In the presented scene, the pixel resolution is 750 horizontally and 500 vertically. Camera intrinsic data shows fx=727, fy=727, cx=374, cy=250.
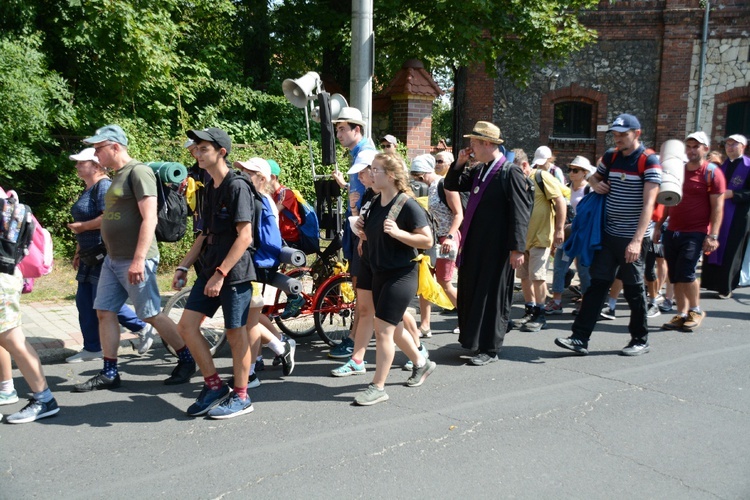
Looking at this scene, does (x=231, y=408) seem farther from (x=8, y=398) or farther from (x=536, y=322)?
(x=536, y=322)

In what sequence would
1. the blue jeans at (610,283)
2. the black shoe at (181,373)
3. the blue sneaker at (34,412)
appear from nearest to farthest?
the blue sneaker at (34,412) < the black shoe at (181,373) < the blue jeans at (610,283)

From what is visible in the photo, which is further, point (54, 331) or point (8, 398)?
point (54, 331)

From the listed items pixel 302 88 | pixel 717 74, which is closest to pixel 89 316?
pixel 302 88

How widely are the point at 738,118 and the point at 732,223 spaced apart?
14666 mm

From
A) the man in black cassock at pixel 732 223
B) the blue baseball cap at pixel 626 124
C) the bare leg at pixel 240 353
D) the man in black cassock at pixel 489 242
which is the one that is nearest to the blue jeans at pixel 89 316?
the bare leg at pixel 240 353

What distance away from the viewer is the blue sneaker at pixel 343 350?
6.66 m

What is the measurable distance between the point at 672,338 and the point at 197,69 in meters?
9.19

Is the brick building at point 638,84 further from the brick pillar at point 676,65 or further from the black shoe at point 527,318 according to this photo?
the black shoe at point 527,318

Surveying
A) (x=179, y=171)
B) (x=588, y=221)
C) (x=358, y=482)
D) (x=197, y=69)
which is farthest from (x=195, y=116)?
(x=358, y=482)

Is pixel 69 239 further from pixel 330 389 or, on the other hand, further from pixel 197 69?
pixel 330 389

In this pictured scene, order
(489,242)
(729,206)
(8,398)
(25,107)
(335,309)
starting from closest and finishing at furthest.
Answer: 1. (8,398)
2. (489,242)
3. (335,309)
4. (729,206)
5. (25,107)

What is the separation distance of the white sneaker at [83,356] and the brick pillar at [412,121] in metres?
7.56

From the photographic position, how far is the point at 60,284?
9.32 meters

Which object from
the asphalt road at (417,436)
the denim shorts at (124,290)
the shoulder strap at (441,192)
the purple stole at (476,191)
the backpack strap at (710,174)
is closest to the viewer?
the asphalt road at (417,436)
